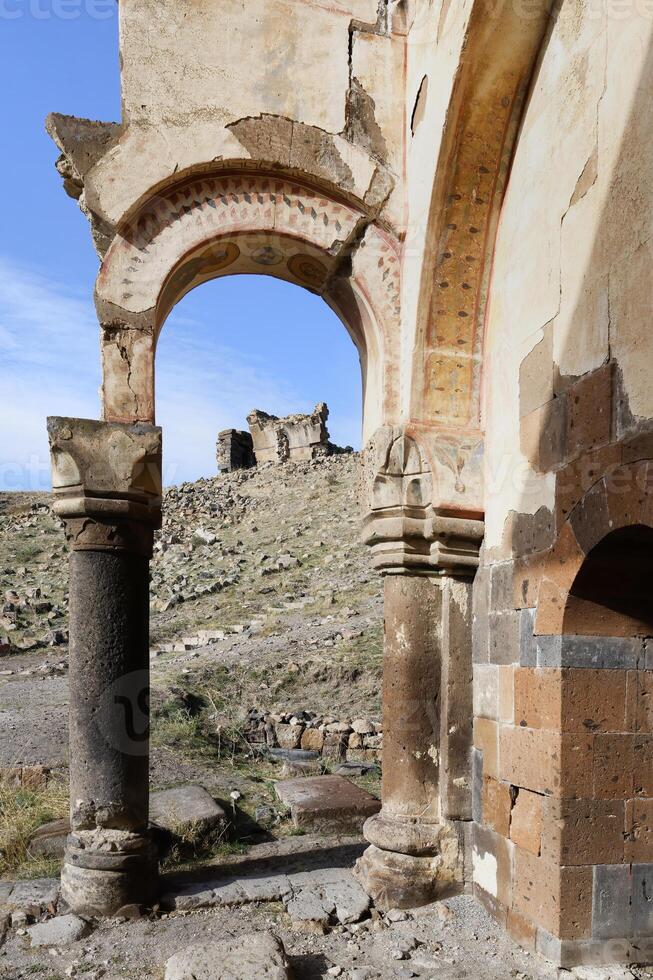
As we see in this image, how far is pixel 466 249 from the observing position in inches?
188

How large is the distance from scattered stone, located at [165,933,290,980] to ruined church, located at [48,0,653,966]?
0.86m

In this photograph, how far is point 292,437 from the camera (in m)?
30.5

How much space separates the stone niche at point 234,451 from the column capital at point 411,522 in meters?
28.0

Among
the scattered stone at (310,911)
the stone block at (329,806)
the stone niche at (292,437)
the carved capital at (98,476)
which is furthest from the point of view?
the stone niche at (292,437)

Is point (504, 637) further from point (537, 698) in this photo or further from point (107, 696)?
point (107, 696)

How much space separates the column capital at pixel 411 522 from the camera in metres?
4.65

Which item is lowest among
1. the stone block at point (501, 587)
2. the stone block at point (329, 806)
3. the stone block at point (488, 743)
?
the stone block at point (329, 806)

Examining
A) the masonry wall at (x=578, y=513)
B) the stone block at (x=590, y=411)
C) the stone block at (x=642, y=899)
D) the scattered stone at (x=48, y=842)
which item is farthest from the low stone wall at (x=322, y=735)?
the stone block at (x=590, y=411)

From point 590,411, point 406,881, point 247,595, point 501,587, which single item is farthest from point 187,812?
point 247,595

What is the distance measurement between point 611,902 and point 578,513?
5.59 feet

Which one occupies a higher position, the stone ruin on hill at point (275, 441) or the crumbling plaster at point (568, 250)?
the stone ruin on hill at point (275, 441)

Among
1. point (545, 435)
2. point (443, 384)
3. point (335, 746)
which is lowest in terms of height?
point (335, 746)

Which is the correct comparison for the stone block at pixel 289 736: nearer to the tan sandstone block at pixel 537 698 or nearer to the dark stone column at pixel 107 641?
the dark stone column at pixel 107 641

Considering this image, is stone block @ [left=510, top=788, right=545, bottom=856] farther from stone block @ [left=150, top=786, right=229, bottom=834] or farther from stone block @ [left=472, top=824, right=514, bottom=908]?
stone block @ [left=150, top=786, right=229, bottom=834]
